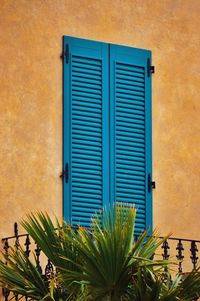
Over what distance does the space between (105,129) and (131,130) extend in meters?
0.30

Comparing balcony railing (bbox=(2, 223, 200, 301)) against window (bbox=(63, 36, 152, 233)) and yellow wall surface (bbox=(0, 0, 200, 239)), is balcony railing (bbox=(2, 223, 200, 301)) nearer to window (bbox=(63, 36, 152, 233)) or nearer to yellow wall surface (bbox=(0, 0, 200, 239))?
yellow wall surface (bbox=(0, 0, 200, 239))

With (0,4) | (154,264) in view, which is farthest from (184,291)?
(0,4)

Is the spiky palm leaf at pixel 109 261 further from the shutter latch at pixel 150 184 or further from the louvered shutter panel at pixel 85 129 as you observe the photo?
the shutter latch at pixel 150 184

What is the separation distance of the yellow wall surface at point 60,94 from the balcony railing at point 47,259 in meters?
0.12

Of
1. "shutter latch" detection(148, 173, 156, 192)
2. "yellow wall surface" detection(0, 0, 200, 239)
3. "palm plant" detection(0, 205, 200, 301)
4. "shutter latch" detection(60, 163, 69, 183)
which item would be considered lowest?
"palm plant" detection(0, 205, 200, 301)

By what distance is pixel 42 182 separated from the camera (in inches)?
595

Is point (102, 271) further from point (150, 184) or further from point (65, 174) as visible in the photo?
point (150, 184)

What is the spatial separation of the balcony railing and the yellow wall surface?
0.12 m

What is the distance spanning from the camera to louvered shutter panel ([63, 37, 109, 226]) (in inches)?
602

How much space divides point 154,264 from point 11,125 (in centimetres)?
262

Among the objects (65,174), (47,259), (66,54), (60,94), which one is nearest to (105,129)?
(60,94)

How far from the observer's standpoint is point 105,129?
1558cm

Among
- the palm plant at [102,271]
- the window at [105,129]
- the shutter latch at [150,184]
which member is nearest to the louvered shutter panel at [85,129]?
the window at [105,129]

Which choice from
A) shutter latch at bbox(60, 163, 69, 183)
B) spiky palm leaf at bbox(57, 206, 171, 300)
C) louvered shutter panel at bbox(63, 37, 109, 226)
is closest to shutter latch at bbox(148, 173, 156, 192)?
louvered shutter panel at bbox(63, 37, 109, 226)
